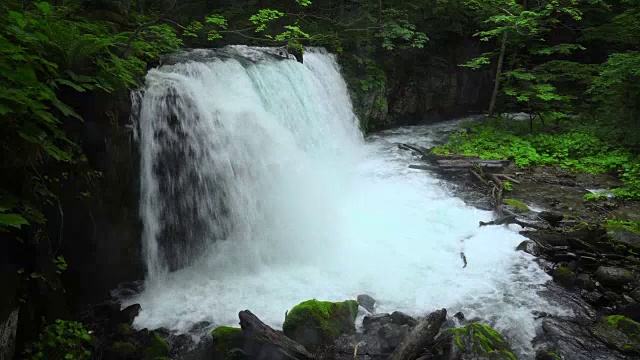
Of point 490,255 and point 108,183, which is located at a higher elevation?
point 108,183

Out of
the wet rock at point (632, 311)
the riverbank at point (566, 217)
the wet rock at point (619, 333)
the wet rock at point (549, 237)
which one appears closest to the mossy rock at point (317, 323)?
the riverbank at point (566, 217)

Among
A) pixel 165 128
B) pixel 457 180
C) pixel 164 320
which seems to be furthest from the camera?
pixel 457 180

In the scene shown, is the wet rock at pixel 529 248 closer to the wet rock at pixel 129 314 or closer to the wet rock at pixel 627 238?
the wet rock at pixel 627 238

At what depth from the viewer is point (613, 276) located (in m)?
6.51

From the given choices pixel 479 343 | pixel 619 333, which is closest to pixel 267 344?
pixel 479 343

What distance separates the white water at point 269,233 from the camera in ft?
20.8

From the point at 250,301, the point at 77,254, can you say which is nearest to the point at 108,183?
the point at 77,254

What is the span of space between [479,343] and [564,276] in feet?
9.63

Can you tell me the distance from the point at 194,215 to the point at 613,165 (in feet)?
40.1

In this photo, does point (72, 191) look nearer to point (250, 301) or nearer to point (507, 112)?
point (250, 301)

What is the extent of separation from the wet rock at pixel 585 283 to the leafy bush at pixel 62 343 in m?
7.40

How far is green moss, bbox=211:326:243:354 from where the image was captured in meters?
5.08

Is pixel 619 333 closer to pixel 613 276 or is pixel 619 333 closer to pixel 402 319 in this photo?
pixel 613 276

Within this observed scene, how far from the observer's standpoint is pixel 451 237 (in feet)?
27.1
